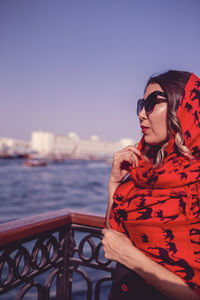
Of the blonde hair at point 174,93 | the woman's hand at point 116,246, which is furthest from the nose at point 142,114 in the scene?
the woman's hand at point 116,246

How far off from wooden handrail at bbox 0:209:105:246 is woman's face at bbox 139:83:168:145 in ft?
1.76

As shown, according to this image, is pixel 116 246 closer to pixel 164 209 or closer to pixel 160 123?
pixel 164 209

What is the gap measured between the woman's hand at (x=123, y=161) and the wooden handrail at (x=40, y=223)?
30 cm

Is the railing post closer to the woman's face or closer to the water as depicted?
the water

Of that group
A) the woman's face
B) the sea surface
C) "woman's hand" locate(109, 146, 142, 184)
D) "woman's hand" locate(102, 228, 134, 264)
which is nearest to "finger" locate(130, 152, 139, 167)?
"woman's hand" locate(109, 146, 142, 184)

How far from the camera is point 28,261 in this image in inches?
38.4

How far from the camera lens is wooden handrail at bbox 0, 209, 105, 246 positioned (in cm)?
89

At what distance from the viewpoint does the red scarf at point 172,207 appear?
688 millimetres

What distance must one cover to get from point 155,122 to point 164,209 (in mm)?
337

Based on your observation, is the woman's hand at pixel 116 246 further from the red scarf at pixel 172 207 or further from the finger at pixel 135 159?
the finger at pixel 135 159

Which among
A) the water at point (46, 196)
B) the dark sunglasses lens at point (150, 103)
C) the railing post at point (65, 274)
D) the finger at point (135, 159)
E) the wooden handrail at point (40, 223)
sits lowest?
the water at point (46, 196)

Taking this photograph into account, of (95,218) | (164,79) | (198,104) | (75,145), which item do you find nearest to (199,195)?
(198,104)

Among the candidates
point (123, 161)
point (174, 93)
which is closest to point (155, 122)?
point (174, 93)

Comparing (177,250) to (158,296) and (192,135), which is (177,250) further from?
(192,135)
